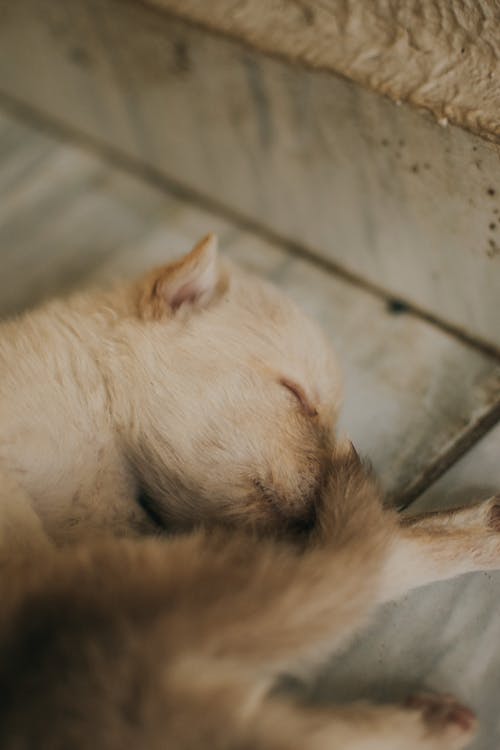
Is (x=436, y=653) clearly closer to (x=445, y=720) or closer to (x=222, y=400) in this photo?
(x=445, y=720)

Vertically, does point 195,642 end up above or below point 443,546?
below

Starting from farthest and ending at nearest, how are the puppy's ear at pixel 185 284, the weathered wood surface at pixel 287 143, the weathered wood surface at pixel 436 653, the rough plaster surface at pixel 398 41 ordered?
the weathered wood surface at pixel 287 143 → the rough plaster surface at pixel 398 41 → the puppy's ear at pixel 185 284 → the weathered wood surface at pixel 436 653

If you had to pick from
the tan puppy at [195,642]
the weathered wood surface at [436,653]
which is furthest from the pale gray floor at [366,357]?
the tan puppy at [195,642]

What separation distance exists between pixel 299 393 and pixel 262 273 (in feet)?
2.52

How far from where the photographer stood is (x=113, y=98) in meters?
2.60

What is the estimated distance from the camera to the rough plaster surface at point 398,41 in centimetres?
177

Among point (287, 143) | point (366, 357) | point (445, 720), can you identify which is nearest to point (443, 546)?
point (445, 720)

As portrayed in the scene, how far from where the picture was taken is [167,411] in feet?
5.26

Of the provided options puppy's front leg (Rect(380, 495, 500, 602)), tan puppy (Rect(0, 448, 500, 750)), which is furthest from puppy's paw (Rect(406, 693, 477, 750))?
puppy's front leg (Rect(380, 495, 500, 602))

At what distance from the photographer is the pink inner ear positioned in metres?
1.69

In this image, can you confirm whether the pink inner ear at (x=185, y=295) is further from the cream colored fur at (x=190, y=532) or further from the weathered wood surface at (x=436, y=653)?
the weathered wood surface at (x=436, y=653)

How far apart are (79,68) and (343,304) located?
112cm

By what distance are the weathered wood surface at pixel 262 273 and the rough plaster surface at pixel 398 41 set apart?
1.93 feet

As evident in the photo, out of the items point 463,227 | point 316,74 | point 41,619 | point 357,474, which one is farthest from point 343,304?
point 41,619
